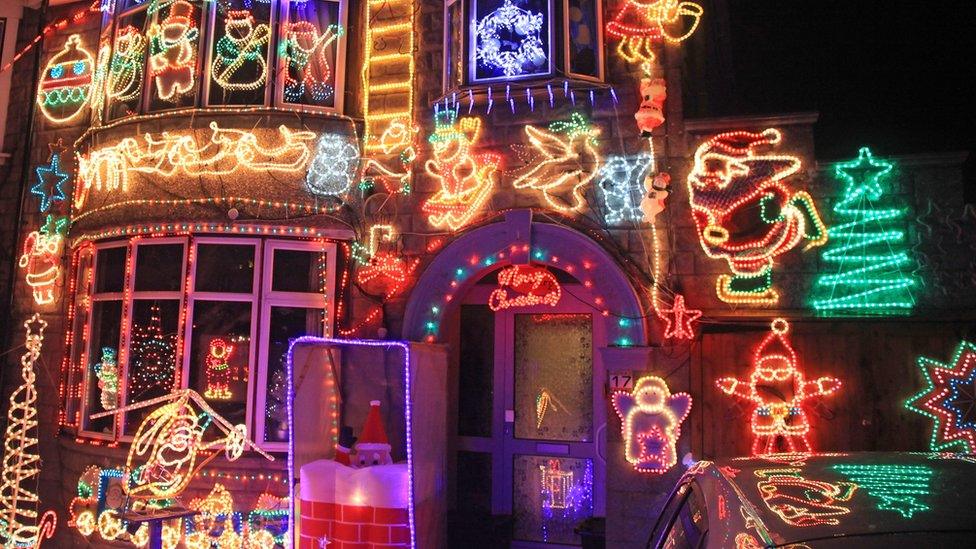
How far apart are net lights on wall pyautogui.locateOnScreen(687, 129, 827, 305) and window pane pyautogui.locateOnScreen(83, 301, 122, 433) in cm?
666

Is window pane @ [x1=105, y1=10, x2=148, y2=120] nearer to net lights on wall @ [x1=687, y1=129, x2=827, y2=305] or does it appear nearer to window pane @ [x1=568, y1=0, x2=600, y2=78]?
window pane @ [x1=568, y1=0, x2=600, y2=78]

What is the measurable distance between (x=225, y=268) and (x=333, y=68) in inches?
103

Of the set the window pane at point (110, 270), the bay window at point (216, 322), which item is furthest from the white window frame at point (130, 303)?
the window pane at point (110, 270)

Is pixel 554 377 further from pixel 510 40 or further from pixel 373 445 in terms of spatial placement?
pixel 510 40

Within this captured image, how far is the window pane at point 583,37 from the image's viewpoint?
7438 mm

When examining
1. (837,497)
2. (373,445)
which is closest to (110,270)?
(373,445)

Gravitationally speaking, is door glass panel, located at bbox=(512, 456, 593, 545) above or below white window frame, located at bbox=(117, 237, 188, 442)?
below

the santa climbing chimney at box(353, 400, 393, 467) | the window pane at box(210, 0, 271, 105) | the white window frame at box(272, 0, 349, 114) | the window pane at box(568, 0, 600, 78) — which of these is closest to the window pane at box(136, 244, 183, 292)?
the window pane at box(210, 0, 271, 105)

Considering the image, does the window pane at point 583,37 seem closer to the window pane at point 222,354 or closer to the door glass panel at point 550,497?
the door glass panel at point 550,497

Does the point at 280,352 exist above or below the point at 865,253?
below

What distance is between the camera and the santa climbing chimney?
21.9 feet

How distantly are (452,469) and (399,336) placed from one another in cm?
168

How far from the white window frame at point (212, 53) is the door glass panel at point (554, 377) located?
12.8 feet

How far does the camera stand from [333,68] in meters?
8.44
